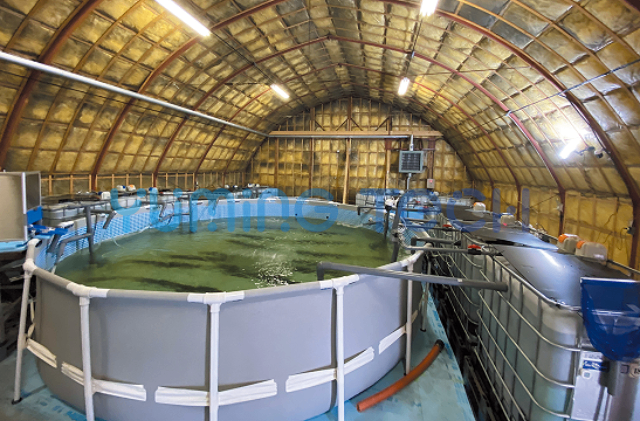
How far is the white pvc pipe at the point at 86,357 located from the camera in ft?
7.96

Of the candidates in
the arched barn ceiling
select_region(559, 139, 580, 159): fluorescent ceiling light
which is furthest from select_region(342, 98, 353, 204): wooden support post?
select_region(559, 139, 580, 159): fluorescent ceiling light

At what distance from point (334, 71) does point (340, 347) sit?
50.0 feet

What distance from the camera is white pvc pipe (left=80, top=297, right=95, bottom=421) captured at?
243cm

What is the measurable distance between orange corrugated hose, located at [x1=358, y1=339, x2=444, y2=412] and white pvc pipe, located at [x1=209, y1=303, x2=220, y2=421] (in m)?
1.27

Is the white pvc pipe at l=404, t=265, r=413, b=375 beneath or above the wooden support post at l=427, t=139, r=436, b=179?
beneath

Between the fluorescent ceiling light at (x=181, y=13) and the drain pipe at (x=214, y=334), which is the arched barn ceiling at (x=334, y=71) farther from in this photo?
the drain pipe at (x=214, y=334)

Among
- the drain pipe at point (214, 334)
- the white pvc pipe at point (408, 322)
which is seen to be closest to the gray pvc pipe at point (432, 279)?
the white pvc pipe at point (408, 322)

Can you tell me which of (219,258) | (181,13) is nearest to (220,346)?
(219,258)

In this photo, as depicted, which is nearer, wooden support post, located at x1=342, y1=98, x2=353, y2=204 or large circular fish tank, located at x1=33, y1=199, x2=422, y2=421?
large circular fish tank, located at x1=33, y1=199, x2=422, y2=421

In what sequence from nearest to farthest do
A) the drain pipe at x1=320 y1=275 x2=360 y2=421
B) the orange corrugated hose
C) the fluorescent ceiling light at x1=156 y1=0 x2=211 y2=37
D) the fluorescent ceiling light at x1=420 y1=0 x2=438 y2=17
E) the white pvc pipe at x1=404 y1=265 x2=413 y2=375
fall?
1. the drain pipe at x1=320 y1=275 x2=360 y2=421
2. the orange corrugated hose
3. the white pvc pipe at x1=404 y1=265 x2=413 y2=375
4. the fluorescent ceiling light at x1=420 y1=0 x2=438 y2=17
5. the fluorescent ceiling light at x1=156 y1=0 x2=211 y2=37

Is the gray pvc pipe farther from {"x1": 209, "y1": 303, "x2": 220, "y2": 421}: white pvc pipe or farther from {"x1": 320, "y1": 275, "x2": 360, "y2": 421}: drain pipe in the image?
{"x1": 209, "y1": 303, "x2": 220, "y2": 421}: white pvc pipe

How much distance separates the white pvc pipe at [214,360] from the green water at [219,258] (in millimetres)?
2995

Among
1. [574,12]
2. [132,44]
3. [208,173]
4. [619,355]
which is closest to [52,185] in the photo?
[132,44]

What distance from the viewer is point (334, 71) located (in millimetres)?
15664
